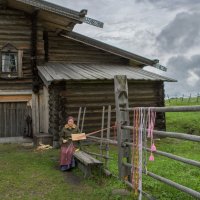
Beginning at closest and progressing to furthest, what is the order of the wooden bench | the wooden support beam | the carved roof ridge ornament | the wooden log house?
1. the wooden support beam
2. the wooden bench
3. the carved roof ridge ornament
4. the wooden log house

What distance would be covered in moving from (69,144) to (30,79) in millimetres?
7082

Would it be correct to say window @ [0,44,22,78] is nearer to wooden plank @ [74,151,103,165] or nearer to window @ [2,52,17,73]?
window @ [2,52,17,73]

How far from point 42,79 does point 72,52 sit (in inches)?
131

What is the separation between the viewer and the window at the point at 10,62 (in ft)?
56.4

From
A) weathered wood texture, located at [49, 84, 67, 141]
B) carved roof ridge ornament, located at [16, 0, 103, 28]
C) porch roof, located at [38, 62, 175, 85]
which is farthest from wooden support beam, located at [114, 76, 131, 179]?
carved roof ridge ornament, located at [16, 0, 103, 28]

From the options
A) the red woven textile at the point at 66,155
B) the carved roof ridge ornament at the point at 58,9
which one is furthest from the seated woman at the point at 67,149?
the carved roof ridge ornament at the point at 58,9

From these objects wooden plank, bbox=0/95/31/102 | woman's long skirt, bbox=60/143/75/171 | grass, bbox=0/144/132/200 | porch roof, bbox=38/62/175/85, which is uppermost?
porch roof, bbox=38/62/175/85

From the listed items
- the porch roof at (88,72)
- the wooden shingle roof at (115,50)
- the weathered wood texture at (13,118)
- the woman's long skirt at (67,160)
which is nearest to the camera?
the woman's long skirt at (67,160)

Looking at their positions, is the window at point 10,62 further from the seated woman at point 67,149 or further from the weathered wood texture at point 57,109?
the seated woman at point 67,149

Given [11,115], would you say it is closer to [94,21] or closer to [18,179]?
[94,21]

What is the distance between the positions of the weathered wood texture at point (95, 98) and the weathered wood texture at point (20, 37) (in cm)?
181

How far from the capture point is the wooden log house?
54.3 feet

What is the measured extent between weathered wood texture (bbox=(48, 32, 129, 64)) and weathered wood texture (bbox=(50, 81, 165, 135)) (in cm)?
259

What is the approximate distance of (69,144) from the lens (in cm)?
1119
